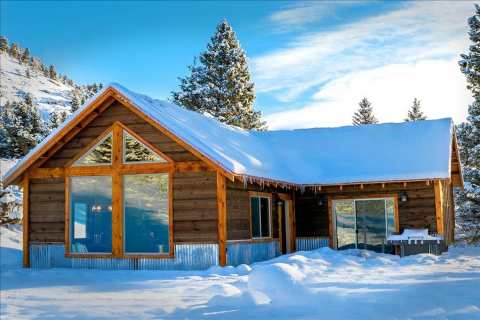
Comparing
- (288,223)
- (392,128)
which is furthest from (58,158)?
(392,128)

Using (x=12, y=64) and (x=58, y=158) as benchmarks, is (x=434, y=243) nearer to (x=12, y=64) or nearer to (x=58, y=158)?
(x=58, y=158)

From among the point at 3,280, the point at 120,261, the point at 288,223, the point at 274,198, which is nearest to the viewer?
the point at 3,280

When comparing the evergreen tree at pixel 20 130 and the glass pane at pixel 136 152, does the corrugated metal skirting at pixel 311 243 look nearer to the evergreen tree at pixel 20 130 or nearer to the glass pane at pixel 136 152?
the glass pane at pixel 136 152

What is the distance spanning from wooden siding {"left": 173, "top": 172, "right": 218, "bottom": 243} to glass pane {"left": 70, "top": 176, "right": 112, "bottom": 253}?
2.09 metres

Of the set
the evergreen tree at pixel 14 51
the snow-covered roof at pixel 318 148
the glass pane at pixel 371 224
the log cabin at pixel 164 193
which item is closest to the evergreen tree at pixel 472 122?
the snow-covered roof at pixel 318 148

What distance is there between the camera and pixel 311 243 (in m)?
23.0

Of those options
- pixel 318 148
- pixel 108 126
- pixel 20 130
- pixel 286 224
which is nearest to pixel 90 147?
pixel 108 126

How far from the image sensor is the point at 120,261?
57.0 feet

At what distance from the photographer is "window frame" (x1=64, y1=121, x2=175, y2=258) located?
17203mm

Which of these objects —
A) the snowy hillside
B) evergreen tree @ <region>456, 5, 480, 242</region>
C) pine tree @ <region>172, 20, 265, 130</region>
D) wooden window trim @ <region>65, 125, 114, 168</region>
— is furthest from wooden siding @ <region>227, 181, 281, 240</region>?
the snowy hillside

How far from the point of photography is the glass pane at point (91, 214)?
1769 cm

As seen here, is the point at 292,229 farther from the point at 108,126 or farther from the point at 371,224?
the point at 108,126

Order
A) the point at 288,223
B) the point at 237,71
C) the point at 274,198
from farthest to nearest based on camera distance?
the point at 237,71, the point at 288,223, the point at 274,198

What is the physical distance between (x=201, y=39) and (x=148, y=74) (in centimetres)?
1172
